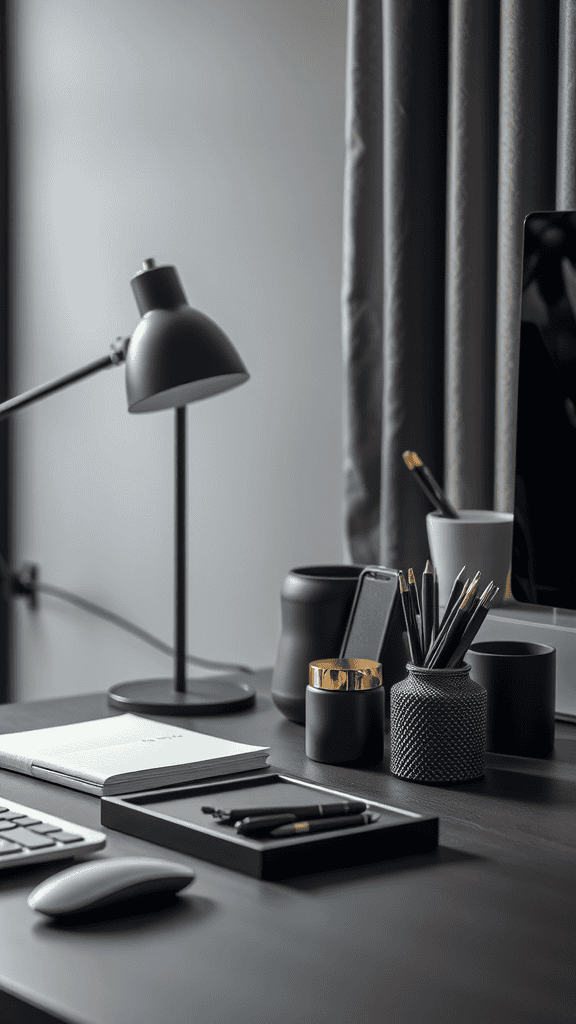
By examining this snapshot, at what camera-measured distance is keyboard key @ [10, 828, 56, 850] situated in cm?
71

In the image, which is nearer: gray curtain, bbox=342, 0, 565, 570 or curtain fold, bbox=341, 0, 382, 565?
gray curtain, bbox=342, 0, 565, 570

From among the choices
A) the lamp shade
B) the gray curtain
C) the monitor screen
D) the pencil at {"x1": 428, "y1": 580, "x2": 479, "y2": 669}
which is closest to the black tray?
the pencil at {"x1": 428, "y1": 580, "x2": 479, "y2": 669}

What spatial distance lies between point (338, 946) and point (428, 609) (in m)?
0.41

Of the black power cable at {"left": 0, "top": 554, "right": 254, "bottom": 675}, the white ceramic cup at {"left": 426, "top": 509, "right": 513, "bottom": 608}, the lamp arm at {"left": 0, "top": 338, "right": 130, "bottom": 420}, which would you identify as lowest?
the black power cable at {"left": 0, "top": 554, "right": 254, "bottom": 675}

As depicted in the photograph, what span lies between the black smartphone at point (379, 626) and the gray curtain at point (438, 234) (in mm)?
290

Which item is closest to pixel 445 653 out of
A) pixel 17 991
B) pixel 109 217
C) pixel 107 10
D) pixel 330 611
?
pixel 330 611

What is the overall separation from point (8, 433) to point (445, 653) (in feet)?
5.94

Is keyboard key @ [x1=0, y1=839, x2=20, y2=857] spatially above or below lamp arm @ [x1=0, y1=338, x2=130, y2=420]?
below

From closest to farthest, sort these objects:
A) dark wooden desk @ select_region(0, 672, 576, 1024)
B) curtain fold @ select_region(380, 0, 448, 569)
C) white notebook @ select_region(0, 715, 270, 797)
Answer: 1. dark wooden desk @ select_region(0, 672, 576, 1024)
2. white notebook @ select_region(0, 715, 270, 797)
3. curtain fold @ select_region(380, 0, 448, 569)

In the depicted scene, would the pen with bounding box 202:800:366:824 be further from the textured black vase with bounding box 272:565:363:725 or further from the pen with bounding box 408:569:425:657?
the textured black vase with bounding box 272:565:363:725

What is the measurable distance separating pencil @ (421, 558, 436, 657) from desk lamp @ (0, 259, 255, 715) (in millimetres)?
292

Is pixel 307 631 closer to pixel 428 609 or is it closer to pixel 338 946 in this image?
pixel 428 609

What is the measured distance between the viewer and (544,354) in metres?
1.03

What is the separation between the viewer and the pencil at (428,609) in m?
0.97
